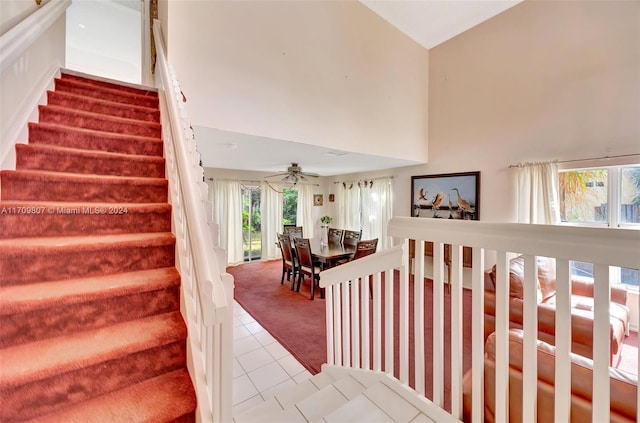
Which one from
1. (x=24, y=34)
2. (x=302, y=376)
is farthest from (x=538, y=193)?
(x=24, y=34)

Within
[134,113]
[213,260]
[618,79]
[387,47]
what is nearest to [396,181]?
[387,47]

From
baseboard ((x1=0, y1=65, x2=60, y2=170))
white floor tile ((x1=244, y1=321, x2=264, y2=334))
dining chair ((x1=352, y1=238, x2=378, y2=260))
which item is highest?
baseboard ((x1=0, y1=65, x2=60, y2=170))

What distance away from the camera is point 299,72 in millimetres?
3109

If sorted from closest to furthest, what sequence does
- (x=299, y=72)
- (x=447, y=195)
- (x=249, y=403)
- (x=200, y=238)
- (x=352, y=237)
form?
(x=200, y=238) < (x=249, y=403) < (x=299, y=72) < (x=447, y=195) < (x=352, y=237)

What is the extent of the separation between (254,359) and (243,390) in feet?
1.42

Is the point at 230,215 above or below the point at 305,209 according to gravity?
below

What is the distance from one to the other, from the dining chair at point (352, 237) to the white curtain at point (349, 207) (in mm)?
1357

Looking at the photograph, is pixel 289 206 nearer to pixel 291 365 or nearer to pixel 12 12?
pixel 291 365

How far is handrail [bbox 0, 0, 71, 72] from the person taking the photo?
1270 mm

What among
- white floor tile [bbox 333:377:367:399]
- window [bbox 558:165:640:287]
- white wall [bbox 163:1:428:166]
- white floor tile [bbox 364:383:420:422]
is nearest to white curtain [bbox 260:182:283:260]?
white wall [bbox 163:1:428:166]

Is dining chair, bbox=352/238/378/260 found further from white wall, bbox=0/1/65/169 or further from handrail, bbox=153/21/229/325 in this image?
white wall, bbox=0/1/65/169

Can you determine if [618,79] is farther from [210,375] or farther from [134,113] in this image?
[134,113]

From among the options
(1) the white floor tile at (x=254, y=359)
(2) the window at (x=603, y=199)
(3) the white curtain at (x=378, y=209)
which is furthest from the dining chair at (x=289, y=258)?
(2) the window at (x=603, y=199)

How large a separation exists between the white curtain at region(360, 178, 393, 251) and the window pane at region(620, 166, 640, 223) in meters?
3.28
